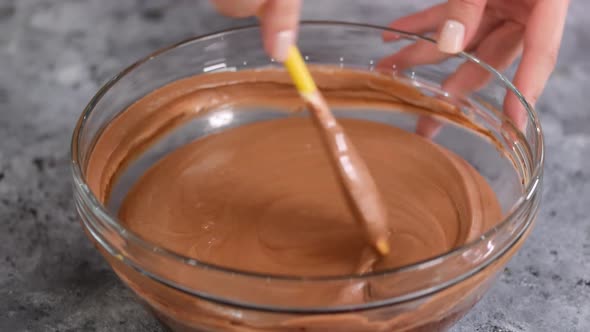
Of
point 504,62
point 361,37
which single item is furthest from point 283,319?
point 504,62

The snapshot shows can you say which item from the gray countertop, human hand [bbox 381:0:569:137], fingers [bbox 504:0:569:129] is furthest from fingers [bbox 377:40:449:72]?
the gray countertop

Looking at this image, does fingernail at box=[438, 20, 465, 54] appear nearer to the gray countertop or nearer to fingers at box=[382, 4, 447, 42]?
fingers at box=[382, 4, 447, 42]

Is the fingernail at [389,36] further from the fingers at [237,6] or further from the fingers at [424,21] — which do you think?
the fingers at [237,6]

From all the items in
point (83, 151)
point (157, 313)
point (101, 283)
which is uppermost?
point (83, 151)

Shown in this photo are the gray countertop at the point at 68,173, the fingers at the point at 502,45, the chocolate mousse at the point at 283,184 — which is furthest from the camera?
the fingers at the point at 502,45

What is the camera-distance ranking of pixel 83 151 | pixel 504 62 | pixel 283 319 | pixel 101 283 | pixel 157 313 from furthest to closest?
pixel 504 62 < pixel 101 283 < pixel 83 151 < pixel 157 313 < pixel 283 319

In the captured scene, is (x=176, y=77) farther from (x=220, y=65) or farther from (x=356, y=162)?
(x=356, y=162)

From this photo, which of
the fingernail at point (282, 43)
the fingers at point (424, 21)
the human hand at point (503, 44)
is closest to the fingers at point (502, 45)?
the human hand at point (503, 44)

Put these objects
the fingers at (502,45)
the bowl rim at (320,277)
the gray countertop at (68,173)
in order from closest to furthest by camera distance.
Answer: the bowl rim at (320,277) < the gray countertop at (68,173) < the fingers at (502,45)
